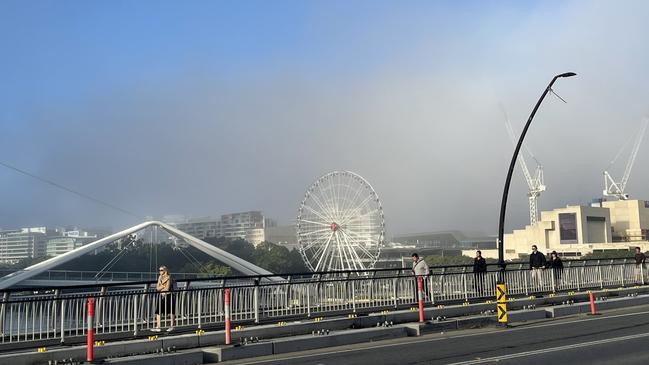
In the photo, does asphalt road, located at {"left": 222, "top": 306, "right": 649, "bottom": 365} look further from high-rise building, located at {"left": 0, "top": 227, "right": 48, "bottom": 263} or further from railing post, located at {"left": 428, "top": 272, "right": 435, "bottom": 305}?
high-rise building, located at {"left": 0, "top": 227, "right": 48, "bottom": 263}

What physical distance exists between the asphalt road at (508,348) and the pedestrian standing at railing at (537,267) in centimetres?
612

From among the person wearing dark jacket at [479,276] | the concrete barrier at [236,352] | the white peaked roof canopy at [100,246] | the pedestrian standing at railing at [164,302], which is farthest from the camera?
the white peaked roof canopy at [100,246]

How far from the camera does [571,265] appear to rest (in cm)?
2523

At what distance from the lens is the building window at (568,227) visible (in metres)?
148

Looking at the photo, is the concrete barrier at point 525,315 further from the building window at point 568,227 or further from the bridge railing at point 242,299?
the building window at point 568,227

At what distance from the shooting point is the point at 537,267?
23.7 metres

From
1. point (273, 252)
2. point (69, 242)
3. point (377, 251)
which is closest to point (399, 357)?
point (377, 251)

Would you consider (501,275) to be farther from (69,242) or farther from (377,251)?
(69,242)

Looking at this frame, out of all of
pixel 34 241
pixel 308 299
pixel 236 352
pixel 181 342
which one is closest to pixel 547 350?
pixel 236 352

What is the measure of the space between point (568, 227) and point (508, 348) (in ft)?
481

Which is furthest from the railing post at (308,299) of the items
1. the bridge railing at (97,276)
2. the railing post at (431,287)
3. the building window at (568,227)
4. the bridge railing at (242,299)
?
the building window at (568,227)

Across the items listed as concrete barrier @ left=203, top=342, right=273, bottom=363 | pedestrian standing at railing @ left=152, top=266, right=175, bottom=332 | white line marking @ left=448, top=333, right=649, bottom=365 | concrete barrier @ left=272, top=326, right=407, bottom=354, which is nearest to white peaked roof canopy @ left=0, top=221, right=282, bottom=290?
pedestrian standing at railing @ left=152, top=266, right=175, bottom=332

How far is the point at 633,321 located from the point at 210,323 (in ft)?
39.2

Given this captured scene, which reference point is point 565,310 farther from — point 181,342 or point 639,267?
point 181,342
